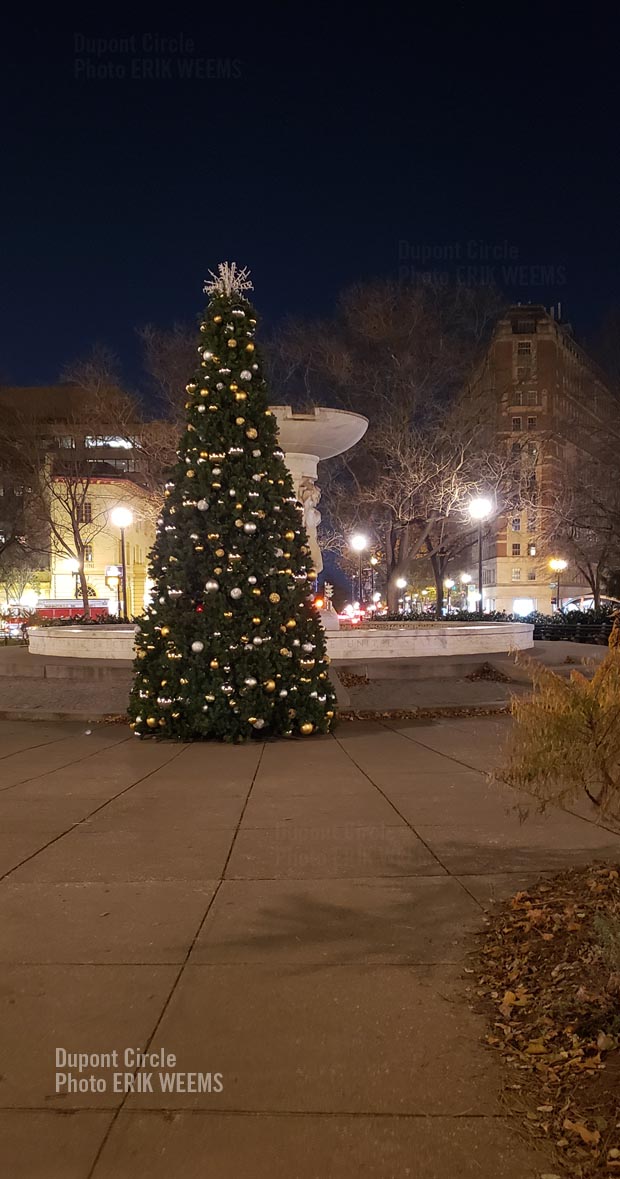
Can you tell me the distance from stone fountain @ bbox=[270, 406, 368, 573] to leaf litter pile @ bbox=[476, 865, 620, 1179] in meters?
14.7

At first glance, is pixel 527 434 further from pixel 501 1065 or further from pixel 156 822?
pixel 501 1065

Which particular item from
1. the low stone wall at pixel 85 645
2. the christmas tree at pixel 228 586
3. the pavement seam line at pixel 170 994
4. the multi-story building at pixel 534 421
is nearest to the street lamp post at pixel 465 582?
the multi-story building at pixel 534 421

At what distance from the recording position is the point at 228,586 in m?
11.1

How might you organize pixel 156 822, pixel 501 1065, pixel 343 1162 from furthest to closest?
pixel 156 822 → pixel 501 1065 → pixel 343 1162

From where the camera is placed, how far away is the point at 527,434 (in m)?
39.1

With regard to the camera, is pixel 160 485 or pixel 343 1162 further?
pixel 160 485

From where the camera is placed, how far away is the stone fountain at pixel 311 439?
1930cm

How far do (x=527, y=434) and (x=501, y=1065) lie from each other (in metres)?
37.7

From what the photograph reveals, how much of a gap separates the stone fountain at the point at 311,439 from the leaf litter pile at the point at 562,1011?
1472 cm

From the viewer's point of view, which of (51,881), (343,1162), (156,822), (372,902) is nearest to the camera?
(343,1162)

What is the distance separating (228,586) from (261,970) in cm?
709

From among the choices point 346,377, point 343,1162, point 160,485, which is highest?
point 346,377

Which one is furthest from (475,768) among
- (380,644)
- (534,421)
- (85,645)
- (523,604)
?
(523,604)

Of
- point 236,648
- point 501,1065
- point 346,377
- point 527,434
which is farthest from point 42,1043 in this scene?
point 527,434
